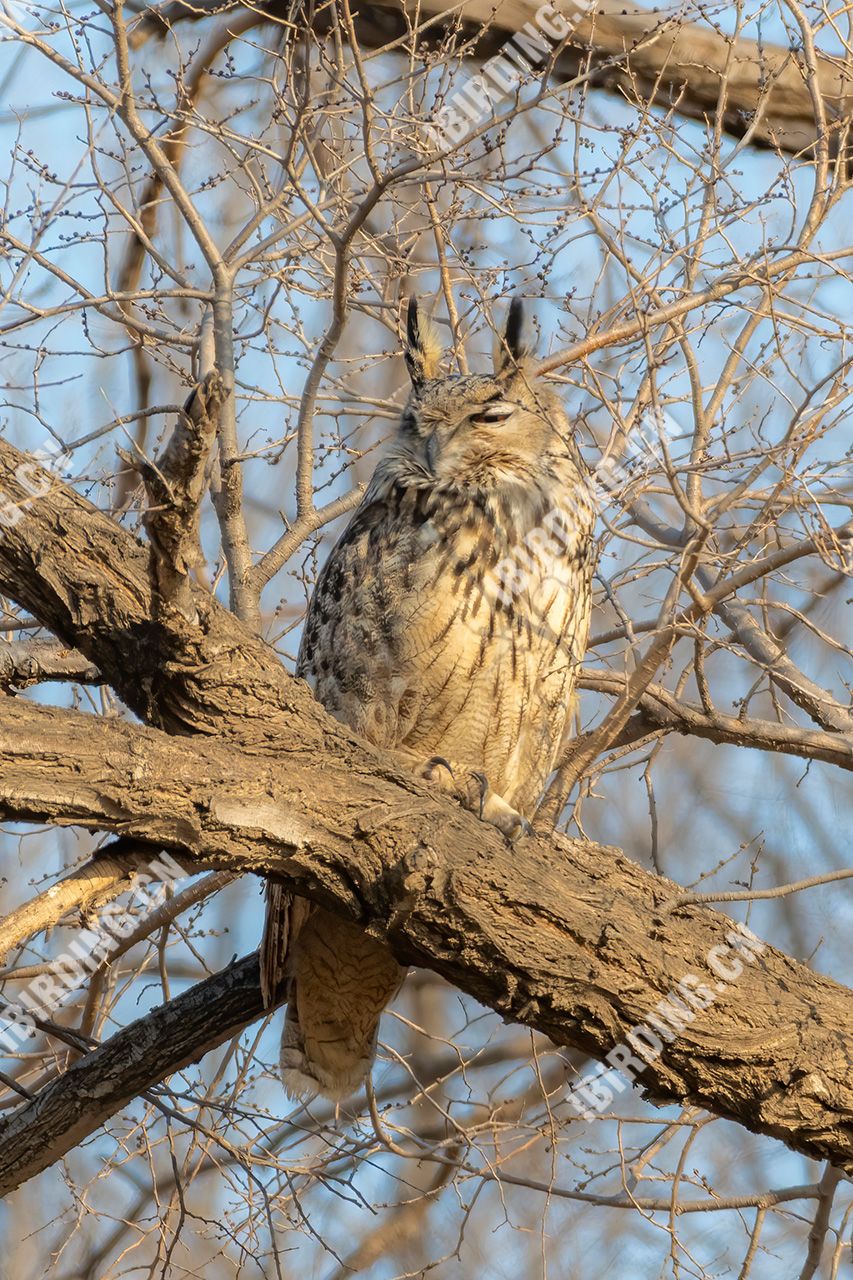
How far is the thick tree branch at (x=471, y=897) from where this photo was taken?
2.45 m

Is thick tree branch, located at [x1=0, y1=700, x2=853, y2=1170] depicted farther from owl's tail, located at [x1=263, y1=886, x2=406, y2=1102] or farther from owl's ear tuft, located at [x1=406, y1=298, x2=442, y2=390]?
owl's ear tuft, located at [x1=406, y1=298, x2=442, y2=390]

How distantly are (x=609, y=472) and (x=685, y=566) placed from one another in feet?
3.02

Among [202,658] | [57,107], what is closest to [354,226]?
[202,658]

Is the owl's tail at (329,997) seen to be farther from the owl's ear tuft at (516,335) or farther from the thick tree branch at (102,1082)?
the owl's ear tuft at (516,335)

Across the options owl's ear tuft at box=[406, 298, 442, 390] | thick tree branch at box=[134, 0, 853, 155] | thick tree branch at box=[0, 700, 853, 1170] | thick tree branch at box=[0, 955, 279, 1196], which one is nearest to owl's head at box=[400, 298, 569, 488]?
owl's ear tuft at box=[406, 298, 442, 390]

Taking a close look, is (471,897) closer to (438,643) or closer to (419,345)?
(438,643)

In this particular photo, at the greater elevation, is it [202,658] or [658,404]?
[658,404]

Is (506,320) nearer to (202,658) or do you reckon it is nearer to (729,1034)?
(202,658)

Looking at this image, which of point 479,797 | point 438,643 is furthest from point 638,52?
point 479,797

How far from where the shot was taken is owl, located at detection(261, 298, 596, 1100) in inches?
140

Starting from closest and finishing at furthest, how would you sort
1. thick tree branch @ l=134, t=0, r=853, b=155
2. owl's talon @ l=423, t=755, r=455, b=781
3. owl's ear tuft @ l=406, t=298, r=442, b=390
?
owl's talon @ l=423, t=755, r=455, b=781 < owl's ear tuft @ l=406, t=298, r=442, b=390 < thick tree branch @ l=134, t=0, r=853, b=155

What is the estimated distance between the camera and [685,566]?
10.4ft

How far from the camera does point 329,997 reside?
12.1ft

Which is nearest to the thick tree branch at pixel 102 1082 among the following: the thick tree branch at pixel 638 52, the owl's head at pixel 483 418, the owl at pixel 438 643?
the owl at pixel 438 643
